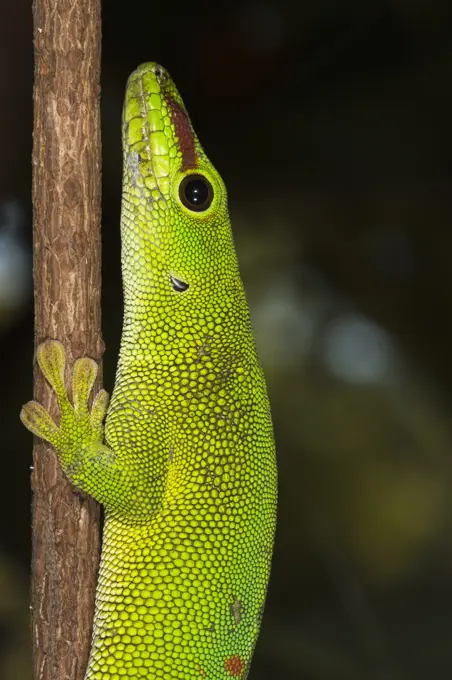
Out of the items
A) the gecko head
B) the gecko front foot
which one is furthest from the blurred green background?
the gecko front foot

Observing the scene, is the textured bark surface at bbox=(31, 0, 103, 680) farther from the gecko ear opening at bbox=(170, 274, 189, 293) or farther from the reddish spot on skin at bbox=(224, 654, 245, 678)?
the reddish spot on skin at bbox=(224, 654, 245, 678)

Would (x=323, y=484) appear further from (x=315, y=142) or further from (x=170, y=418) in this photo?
(x=170, y=418)

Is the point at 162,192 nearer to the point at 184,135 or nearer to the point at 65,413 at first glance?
the point at 184,135

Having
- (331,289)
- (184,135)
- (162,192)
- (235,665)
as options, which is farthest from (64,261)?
(331,289)

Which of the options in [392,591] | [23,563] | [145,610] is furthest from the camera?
[392,591]

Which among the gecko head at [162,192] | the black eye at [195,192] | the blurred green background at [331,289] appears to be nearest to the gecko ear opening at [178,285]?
the gecko head at [162,192]

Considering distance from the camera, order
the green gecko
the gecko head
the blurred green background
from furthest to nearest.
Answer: the blurred green background < the gecko head < the green gecko

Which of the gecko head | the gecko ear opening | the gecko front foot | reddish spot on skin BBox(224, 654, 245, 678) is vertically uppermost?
the gecko head

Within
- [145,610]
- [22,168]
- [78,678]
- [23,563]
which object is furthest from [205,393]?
[23,563]
